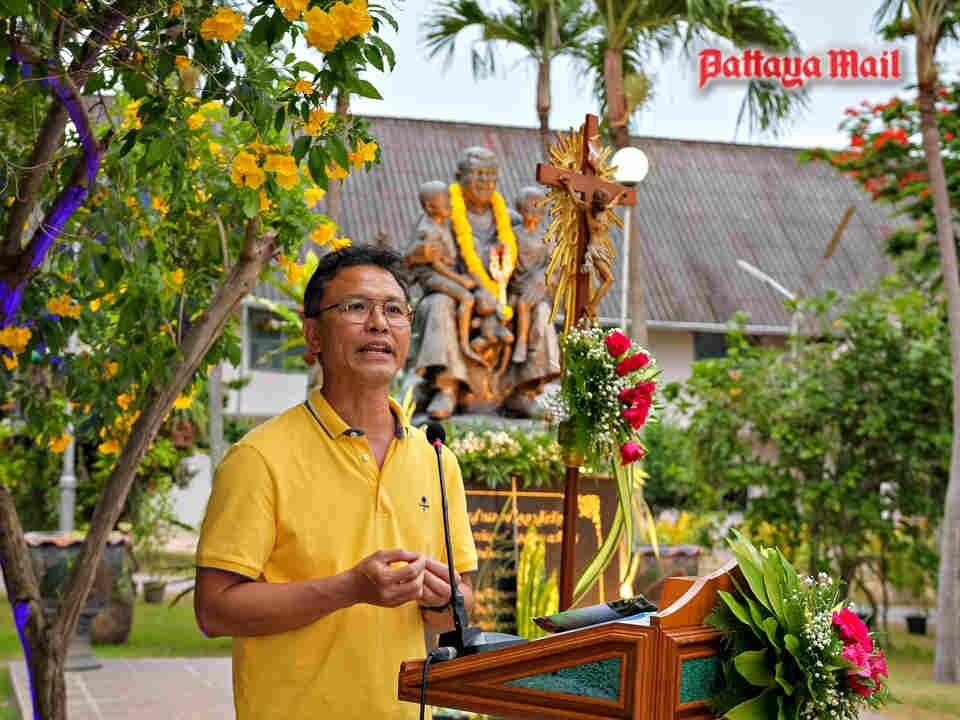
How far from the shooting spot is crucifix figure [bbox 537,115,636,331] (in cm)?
784

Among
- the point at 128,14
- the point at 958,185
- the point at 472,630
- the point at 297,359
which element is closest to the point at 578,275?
the point at 128,14

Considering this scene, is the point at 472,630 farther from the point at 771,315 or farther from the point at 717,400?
the point at 771,315

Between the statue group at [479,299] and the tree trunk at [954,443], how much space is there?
3.15 m

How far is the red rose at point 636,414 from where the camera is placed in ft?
24.3

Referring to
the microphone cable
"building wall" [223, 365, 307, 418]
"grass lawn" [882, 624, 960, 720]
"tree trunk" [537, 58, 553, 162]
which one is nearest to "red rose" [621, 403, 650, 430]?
"grass lawn" [882, 624, 960, 720]

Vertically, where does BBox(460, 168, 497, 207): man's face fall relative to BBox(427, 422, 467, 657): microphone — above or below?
above

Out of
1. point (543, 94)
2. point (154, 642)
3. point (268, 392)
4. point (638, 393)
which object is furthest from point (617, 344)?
point (268, 392)

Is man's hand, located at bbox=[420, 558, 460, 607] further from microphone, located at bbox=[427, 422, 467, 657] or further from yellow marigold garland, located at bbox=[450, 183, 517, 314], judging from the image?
yellow marigold garland, located at bbox=[450, 183, 517, 314]

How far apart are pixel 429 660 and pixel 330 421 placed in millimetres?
549

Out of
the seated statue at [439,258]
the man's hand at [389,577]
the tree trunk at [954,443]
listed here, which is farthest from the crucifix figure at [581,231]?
the man's hand at [389,577]

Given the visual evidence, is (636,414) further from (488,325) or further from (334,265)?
(334,265)

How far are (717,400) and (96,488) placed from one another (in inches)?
303

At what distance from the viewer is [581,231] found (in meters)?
7.90

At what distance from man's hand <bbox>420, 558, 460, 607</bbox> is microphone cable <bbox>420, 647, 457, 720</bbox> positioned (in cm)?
11
